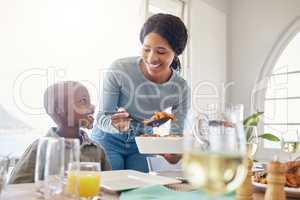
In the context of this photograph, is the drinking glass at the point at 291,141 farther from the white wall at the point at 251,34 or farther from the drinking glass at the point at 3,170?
the white wall at the point at 251,34

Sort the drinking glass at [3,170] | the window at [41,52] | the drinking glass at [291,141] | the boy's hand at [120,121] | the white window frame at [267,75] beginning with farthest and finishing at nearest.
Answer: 1. the white window frame at [267,75]
2. the window at [41,52]
3. the boy's hand at [120,121]
4. the drinking glass at [291,141]
5. the drinking glass at [3,170]

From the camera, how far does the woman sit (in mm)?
1657

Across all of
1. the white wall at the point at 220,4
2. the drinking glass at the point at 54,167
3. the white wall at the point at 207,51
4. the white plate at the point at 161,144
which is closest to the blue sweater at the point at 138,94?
the white plate at the point at 161,144

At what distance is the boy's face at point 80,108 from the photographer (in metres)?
1.37

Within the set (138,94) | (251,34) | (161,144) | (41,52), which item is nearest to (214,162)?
(161,144)

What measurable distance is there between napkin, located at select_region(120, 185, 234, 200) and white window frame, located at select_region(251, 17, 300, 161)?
9.06 feet

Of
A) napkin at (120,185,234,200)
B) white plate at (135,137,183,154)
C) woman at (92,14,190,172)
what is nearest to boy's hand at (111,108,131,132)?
woman at (92,14,190,172)

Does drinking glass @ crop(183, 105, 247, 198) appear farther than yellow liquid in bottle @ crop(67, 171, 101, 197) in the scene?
No

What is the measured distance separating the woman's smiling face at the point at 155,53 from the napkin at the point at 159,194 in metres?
0.94

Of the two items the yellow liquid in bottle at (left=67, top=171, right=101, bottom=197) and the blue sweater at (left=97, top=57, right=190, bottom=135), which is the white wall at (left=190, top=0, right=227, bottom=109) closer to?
the blue sweater at (left=97, top=57, right=190, bottom=135)

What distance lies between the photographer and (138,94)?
1.73m

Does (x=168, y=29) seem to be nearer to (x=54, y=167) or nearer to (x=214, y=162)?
(x=54, y=167)

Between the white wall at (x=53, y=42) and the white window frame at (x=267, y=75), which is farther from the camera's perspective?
the white window frame at (x=267, y=75)

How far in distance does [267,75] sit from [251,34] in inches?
19.1
